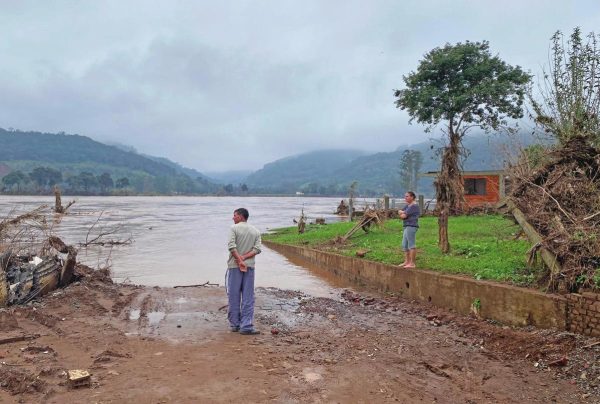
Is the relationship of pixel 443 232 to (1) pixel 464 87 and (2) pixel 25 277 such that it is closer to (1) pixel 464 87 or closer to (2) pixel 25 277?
(2) pixel 25 277

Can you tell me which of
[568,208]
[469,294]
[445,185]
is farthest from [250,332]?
[445,185]

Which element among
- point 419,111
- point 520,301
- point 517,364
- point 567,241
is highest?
point 419,111

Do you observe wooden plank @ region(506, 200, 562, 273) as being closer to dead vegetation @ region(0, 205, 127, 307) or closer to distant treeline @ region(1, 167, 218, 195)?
dead vegetation @ region(0, 205, 127, 307)

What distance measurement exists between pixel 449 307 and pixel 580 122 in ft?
17.3

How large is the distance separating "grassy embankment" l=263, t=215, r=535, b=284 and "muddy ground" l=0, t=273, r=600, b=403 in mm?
1467

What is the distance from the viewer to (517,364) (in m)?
6.51

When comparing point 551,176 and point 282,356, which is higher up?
point 551,176

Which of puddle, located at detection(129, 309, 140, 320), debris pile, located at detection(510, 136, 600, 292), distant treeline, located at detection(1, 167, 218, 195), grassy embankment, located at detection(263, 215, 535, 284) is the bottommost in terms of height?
puddle, located at detection(129, 309, 140, 320)

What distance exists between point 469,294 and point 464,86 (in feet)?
68.1

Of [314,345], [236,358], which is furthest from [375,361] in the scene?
[236,358]

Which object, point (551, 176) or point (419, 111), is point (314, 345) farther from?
point (419, 111)

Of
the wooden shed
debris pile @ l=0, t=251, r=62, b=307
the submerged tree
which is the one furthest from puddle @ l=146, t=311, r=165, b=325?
the wooden shed

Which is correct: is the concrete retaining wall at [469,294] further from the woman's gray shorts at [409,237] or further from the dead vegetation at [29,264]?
the dead vegetation at [29,264]

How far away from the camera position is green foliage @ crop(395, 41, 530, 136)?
87.6ft
